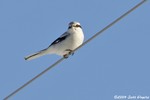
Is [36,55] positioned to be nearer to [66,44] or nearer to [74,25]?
[66,44]

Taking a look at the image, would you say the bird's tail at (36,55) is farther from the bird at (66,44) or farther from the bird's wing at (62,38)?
the bird's wing at (62,38)

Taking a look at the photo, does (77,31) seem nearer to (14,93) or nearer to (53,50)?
(53,50)

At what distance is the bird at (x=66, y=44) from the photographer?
11.9m

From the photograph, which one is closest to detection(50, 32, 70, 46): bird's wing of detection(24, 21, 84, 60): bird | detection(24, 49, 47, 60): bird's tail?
detection(24, 21, 84, 60): bird

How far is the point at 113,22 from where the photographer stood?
29.0 ft

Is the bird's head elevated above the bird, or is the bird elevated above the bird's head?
the bird's head

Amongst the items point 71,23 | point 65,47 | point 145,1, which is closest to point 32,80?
point 145,1

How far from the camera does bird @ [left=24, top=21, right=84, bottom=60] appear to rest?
1194cm

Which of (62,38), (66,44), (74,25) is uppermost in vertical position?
(74,25)

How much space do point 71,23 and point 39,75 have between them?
367 centimetres

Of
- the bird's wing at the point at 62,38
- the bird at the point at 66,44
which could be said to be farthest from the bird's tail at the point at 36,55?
the bird's wing at the point at 62,38

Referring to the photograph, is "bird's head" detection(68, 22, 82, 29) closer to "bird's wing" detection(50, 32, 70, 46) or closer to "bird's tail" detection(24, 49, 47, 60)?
"bird's wing" detection(50, 32, 70, 46)

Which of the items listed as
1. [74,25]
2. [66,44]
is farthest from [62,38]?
[74,25]

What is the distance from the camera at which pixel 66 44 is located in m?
12.0
